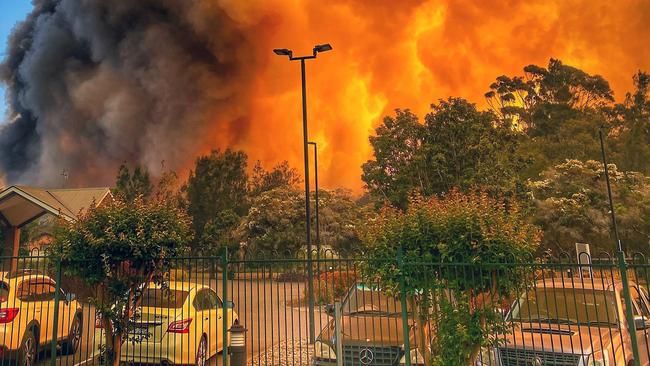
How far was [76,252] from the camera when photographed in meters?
7.47

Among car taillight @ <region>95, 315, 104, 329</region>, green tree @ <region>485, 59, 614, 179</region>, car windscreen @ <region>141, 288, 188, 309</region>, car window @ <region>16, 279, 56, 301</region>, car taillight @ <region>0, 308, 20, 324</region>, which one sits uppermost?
green tree @ <region>485, 59, 614, 179</region>

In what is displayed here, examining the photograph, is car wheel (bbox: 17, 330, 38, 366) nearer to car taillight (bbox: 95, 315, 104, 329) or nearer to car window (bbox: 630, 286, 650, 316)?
car taillight (bbox: 95, 315, 104, 329)

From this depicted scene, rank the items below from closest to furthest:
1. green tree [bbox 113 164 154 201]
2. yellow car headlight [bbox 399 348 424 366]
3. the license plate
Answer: yellow car headlight [bbox 399 348 424 366] < the license plate < green tree [bbox 113 164 154 201]

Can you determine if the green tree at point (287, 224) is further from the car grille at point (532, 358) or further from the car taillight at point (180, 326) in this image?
the car grille at point (532, 358)

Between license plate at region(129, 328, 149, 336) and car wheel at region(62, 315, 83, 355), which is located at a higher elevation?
license plate at region(129, 328, 149, 336)

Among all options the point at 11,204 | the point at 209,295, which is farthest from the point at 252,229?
the point at 209,295

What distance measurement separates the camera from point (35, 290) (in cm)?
841

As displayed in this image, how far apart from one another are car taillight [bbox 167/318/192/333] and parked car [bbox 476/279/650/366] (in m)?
4.98

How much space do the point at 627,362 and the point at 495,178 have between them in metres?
23.6

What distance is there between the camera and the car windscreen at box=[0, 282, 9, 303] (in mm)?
7954

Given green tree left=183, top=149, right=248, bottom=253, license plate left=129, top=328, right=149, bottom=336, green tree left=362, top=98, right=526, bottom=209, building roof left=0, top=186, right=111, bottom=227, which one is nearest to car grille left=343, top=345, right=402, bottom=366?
license plate left=129, top=328, right=149, bottom=336

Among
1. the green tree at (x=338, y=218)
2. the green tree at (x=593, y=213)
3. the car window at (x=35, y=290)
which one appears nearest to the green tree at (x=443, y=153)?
the green tree at (x=593, y=213)

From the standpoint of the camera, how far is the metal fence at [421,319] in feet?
19.3

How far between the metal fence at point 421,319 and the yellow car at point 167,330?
0.06ft
